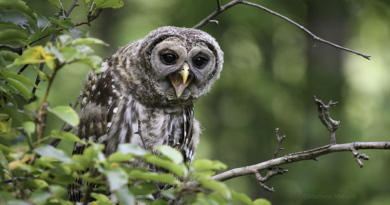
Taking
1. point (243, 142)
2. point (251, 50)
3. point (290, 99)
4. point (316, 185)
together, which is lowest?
point (316, 185)

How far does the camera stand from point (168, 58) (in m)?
3.99

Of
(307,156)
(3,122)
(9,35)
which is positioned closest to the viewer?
(3,122)

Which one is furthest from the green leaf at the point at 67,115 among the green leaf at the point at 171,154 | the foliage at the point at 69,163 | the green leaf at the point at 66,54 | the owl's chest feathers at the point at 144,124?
the owl's chest feathers at the point at 144,124

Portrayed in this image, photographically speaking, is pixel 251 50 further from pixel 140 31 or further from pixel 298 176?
pixel 298 176

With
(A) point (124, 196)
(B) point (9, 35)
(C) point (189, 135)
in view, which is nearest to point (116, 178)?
(A) point (124, 196)

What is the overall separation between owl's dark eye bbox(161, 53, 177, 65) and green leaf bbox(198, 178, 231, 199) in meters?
2.46

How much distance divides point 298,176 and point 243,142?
174cm

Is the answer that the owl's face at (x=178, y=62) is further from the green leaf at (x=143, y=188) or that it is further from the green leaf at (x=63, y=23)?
the green leaf at (x=143, y=188)

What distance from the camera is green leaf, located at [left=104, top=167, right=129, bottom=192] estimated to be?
4.61 ft

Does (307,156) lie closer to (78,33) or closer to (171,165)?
(171,165)

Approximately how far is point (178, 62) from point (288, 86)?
5439mm

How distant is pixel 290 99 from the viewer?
29.7 feet

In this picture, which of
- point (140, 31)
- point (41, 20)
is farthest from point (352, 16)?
point (41, 20)

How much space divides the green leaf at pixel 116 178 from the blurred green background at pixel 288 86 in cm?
682
